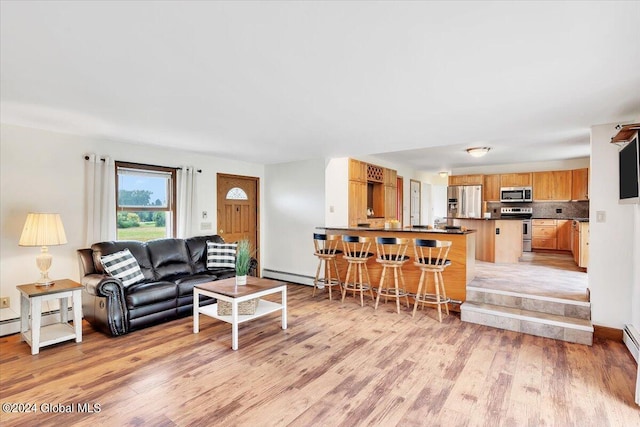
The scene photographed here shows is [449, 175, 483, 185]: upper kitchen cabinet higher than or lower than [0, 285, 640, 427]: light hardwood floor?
higher

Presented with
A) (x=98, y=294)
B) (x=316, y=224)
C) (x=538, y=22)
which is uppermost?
(x=538, y=22)

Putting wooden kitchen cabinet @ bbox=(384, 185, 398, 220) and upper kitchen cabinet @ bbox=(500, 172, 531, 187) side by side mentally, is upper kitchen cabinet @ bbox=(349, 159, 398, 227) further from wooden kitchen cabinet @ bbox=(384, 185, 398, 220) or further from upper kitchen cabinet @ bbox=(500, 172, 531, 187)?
upper kitchen cabinet @ bbox=(500, 172, 531, 187)

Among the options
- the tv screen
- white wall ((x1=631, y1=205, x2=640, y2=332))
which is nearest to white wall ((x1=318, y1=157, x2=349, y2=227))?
the tv screen

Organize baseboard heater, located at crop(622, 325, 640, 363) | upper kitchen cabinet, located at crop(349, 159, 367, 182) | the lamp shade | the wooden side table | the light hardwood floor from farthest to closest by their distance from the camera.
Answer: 1. upper kitchen cabinet, located at crop(349, 159, 367, 182)
2. the lamp shade
3. the wooden side table
4. baseboard heater, located at crop(622, 325, 640, 363)
5. the light hardwood floor

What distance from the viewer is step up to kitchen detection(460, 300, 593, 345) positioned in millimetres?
3414

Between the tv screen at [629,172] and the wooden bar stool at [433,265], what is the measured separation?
1.72 m

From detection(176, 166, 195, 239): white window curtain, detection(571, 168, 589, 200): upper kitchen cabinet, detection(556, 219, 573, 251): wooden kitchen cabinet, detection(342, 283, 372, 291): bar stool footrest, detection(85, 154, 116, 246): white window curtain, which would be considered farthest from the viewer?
detection(556, 219, 573, 251): wooden kitchen cabinet

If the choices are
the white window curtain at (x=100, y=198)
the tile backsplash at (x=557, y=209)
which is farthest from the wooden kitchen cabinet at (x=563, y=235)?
the white window curtain at (x=100, y=198)

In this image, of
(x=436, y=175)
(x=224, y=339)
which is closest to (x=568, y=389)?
(x=224, y=339)

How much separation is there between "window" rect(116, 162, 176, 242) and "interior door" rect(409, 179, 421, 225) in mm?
6264

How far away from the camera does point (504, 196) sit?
7.71 meters

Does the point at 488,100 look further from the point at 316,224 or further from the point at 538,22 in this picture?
the point at 316,224

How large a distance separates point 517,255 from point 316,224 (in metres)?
4.00

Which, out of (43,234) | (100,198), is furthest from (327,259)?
(43,234)
